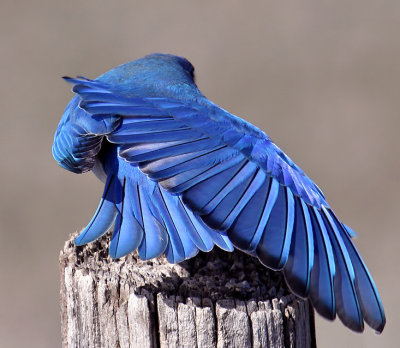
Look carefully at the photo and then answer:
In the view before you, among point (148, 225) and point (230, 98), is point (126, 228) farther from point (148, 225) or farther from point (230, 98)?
point (230, 98)

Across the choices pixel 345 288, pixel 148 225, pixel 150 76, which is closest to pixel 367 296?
pixel 345 288

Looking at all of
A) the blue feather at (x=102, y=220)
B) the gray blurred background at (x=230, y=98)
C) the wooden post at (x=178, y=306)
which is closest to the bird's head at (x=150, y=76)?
the blue feather at (x=102, y=220)

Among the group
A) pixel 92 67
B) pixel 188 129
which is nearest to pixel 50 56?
pixel 92 67

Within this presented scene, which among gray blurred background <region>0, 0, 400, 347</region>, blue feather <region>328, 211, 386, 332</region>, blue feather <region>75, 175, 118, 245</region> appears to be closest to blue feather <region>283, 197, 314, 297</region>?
blue feather <region>328, 211, 386, 332</region>

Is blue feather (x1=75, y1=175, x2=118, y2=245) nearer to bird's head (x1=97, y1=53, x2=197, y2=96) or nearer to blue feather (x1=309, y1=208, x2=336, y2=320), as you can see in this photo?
bird's head (x1=97, y1=53, x2=197, y2=96)

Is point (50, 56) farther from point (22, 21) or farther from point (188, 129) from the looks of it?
point (188, 129)

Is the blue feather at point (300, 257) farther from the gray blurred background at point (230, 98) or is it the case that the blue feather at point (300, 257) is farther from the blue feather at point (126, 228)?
the gray blurred background at point (230, 98)
